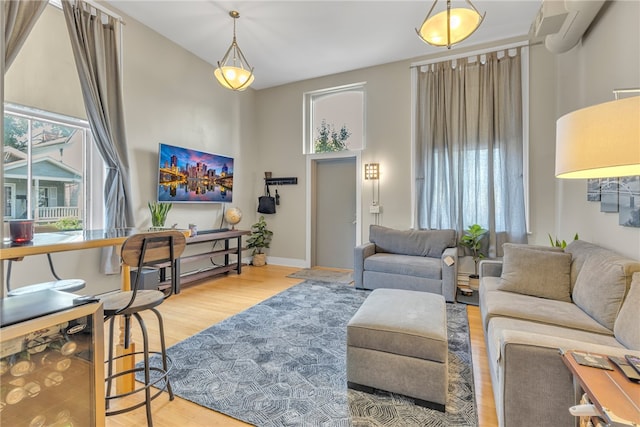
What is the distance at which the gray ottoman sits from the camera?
1.68m

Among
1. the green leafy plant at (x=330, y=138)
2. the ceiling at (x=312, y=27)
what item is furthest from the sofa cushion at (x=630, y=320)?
the green leafy plant at (x=330, y=138)

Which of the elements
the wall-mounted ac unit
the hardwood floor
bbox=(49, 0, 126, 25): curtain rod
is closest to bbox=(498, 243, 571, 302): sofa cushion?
the hardwood floor

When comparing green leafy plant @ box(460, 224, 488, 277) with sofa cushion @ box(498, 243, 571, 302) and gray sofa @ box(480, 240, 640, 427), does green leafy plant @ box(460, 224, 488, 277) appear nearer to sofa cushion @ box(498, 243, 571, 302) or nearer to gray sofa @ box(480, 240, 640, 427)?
gray sofa @ box(480, 240, 640, 427)

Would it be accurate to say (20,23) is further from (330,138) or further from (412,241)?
(412,241)

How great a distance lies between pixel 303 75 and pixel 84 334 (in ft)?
16.9

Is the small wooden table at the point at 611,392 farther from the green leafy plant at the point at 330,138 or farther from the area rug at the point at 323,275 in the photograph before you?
the green leafy plant at the point at 330,138

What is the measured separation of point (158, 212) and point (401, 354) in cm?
348

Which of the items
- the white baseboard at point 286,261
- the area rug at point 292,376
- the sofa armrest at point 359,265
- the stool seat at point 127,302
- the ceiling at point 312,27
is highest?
the ceiling at point 312,27

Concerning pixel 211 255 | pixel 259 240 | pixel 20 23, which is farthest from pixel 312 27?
pixel 259 240

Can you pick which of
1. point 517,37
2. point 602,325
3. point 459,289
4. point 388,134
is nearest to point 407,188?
point 388,134

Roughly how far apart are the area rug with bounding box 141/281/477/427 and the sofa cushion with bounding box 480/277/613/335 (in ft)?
1.63

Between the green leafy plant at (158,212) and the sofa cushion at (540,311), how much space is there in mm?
3786

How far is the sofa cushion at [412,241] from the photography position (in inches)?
159

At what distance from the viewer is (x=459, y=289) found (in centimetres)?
386
